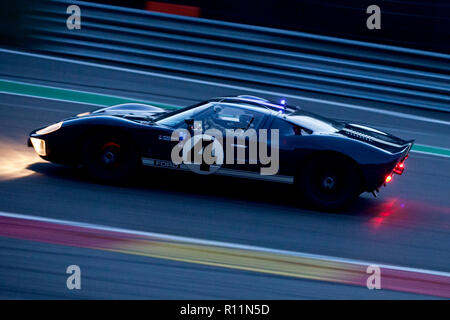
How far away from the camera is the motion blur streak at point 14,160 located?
738 centimetres

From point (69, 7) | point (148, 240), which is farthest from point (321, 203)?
point (69, 7)

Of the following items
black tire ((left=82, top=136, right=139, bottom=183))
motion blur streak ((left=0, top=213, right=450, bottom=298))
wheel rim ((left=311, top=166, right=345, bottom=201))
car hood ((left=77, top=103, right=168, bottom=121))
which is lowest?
motion blur streak ((left=0, top=213, right=450, bottom=298))

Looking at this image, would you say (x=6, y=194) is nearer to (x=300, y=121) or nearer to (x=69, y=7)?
(x=300, y=121)

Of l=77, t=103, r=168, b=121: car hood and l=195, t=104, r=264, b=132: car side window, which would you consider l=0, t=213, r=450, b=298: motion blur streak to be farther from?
l=77, t=103, r=168, b=121: car hood

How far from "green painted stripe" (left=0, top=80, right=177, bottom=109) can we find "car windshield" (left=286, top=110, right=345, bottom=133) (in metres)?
4.44

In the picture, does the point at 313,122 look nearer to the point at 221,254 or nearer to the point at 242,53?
the point at 221,254

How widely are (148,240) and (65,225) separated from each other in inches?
33.0

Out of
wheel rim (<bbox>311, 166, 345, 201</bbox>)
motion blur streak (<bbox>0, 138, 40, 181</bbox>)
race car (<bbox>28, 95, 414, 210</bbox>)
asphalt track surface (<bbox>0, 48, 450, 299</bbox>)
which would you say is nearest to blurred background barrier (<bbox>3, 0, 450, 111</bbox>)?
asphalt track surface (<bbox>0, 48, 450, 299</bbox>)

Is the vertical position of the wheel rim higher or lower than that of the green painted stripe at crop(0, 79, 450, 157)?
lower

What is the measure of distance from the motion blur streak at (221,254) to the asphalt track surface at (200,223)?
0.12m

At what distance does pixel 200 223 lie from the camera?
6.40 metres

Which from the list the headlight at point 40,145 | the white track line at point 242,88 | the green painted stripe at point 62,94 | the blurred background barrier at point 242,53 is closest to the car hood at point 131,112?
the headlight at point 40,145

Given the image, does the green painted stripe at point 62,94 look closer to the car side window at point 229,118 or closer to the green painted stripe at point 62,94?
the green painted stripe at point 62,94

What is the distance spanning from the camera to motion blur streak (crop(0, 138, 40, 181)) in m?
7.38
